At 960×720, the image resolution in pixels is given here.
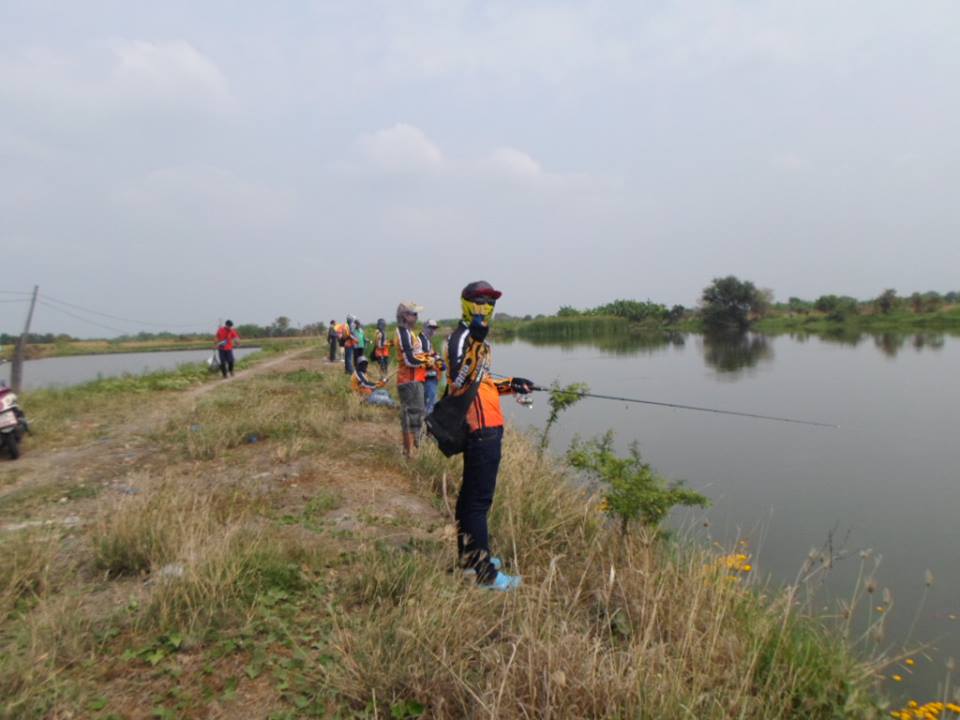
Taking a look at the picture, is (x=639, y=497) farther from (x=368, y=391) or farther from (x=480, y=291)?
(x=368, y=391)

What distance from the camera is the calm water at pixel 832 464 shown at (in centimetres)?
507

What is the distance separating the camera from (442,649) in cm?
242

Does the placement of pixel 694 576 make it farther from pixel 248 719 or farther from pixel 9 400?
pixel 9 400

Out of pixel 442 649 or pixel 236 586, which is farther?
pixel 236 586

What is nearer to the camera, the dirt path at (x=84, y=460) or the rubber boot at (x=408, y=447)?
the dirt path at (x=84, y=460)

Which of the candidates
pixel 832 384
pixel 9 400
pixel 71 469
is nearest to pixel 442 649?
pixel 71 469

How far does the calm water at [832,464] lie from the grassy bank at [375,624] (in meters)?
1.77

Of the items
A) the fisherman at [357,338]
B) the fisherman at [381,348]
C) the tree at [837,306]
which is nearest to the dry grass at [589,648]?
the fisherman at [381,348]

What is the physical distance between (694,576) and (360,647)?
192cm

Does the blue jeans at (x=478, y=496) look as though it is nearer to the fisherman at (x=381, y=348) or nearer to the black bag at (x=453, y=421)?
the black bag at (x=453, y=421)

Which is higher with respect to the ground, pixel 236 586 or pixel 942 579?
pixel 236 586

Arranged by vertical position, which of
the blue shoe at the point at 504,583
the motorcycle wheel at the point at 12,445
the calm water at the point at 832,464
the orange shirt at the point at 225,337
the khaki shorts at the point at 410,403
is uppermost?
the orange shirt at the point at 225,337

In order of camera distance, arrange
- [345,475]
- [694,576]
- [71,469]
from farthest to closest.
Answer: [71,469] < [345,475] < [694,576]

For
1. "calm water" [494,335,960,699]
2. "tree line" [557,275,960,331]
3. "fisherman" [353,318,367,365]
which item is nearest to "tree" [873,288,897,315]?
"tree line" [557,275,960,331]
